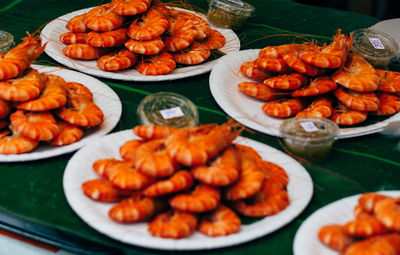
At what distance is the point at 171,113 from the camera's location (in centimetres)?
218

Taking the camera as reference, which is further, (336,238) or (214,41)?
(214,41)

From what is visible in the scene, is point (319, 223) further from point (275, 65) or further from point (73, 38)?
point (73, 38)

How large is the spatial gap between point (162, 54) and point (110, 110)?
0.58 metres

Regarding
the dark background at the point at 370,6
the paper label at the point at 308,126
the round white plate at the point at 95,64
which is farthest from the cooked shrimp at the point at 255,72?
the dark background at the point at 370,6

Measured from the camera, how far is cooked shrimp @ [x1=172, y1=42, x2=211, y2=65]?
2982mm

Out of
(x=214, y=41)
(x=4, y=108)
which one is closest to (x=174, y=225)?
(x=4, y=108)

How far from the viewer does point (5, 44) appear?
9.52 ft

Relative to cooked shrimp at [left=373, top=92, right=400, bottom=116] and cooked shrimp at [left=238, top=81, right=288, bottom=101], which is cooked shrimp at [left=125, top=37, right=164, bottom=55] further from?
cooked shrimp at [left=373, top=92, right=400, bottom=116]

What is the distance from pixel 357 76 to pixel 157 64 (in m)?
1.04

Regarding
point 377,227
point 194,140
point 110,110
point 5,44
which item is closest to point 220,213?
point 194,140

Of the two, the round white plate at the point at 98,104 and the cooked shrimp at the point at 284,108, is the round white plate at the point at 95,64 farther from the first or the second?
the cooked shrimp at the point at 284,108

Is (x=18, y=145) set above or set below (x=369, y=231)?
below

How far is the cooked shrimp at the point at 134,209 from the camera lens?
1.79 m

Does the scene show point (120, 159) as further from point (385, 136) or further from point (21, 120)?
point (385, 136)
